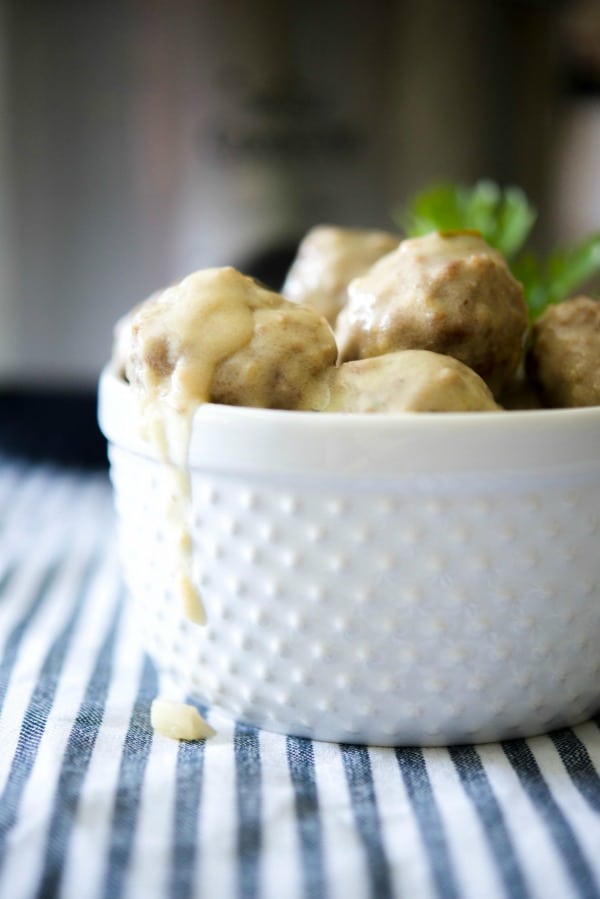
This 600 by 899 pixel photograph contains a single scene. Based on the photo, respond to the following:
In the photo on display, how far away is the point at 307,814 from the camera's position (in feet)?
2.43

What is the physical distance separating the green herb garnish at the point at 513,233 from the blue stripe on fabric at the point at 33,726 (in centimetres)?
55

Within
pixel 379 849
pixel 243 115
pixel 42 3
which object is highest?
pixel 42 3

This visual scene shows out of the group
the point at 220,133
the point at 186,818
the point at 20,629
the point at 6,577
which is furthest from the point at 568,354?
the point at 220,133

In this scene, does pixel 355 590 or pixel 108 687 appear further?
pixel 108 687

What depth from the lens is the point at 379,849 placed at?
0.70 metres

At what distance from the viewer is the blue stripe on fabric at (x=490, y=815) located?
67 cm

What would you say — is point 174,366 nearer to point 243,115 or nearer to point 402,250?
point 402,250

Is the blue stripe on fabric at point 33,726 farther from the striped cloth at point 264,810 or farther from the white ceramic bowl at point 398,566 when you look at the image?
the white ceramic bowl at point 398,566

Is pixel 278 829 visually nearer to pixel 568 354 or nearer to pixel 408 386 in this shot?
pixel 408 386

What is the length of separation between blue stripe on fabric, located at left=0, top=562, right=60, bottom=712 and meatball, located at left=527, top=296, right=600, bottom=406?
0.53 metres

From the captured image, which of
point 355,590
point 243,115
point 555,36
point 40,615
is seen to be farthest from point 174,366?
point 555,36

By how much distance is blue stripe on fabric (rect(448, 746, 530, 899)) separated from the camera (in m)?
0.67

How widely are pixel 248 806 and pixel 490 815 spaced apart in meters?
0.16

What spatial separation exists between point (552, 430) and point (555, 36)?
120cm
